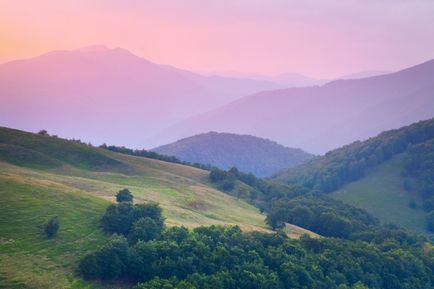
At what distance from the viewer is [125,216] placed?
8144cm

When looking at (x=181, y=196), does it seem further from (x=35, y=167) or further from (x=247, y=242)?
(x=247, y=242)

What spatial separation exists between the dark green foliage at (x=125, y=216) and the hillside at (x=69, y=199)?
2080 mm

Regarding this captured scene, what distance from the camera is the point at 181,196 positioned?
125812mm

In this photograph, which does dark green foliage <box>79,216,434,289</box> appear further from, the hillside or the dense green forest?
the hillside

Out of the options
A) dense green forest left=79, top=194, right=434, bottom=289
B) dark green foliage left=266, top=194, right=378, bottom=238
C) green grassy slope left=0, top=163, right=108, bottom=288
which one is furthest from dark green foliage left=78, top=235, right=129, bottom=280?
dark green foliage left=266, top=194, right=378, bottom=238

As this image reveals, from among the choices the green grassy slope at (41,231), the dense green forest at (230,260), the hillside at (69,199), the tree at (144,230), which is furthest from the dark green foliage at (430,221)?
the green grassy slope at (41,231)

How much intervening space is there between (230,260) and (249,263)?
2.95m

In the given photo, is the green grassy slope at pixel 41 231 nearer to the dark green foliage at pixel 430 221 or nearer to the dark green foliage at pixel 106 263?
the dark green foliage at pixel 106 263

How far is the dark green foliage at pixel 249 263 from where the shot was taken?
221 ft

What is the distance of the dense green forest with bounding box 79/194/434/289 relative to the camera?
67562 mm

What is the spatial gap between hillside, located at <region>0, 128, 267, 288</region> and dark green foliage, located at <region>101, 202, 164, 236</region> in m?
2.08

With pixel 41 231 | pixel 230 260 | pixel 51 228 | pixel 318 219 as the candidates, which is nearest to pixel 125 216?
pixel 51 228

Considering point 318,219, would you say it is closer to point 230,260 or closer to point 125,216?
point 230,260

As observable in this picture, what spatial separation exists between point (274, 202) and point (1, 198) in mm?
101377
